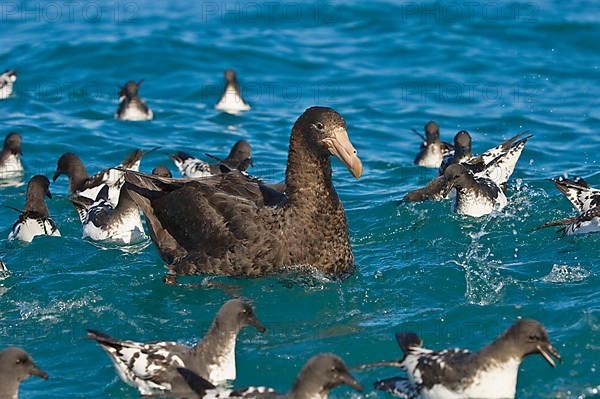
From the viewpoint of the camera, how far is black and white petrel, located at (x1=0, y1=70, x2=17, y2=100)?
20922mm

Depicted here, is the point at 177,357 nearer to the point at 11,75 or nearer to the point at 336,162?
the point at 336,162

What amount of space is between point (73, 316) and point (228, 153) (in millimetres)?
7951

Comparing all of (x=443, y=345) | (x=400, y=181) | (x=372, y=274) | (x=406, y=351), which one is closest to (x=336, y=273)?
(x=372, y=274)

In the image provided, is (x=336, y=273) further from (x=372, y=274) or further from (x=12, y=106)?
(x=12, y=106)

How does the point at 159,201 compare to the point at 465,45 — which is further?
the point at 465,45

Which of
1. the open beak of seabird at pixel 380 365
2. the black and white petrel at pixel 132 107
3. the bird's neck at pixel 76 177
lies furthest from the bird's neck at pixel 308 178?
the black and white petrel at pixel 132 107

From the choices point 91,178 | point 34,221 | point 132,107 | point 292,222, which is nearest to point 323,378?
point 292,222

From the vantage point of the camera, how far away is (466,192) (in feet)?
47.1

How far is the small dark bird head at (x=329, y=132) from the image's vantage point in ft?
36.7

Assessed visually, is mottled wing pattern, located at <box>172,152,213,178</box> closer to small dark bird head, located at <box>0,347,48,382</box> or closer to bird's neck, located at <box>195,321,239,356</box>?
bird's neck, located at <box>195,321,239,356</box>

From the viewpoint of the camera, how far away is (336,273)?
11523mm

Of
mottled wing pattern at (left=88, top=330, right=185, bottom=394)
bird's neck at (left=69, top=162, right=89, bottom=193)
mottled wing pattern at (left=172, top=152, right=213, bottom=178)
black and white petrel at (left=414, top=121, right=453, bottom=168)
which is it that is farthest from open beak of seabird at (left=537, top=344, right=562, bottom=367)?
bird's neck at (left=69, top=162, right=89, bottom=193)

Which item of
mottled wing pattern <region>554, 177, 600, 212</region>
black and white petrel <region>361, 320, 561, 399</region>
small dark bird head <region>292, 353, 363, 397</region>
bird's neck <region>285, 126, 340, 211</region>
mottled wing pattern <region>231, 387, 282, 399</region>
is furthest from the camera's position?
mottled wing pattern <region>554, 177, 600, 212</region>

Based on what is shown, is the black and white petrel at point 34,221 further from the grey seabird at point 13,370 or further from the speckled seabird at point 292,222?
the grey seabird at point 13,370
